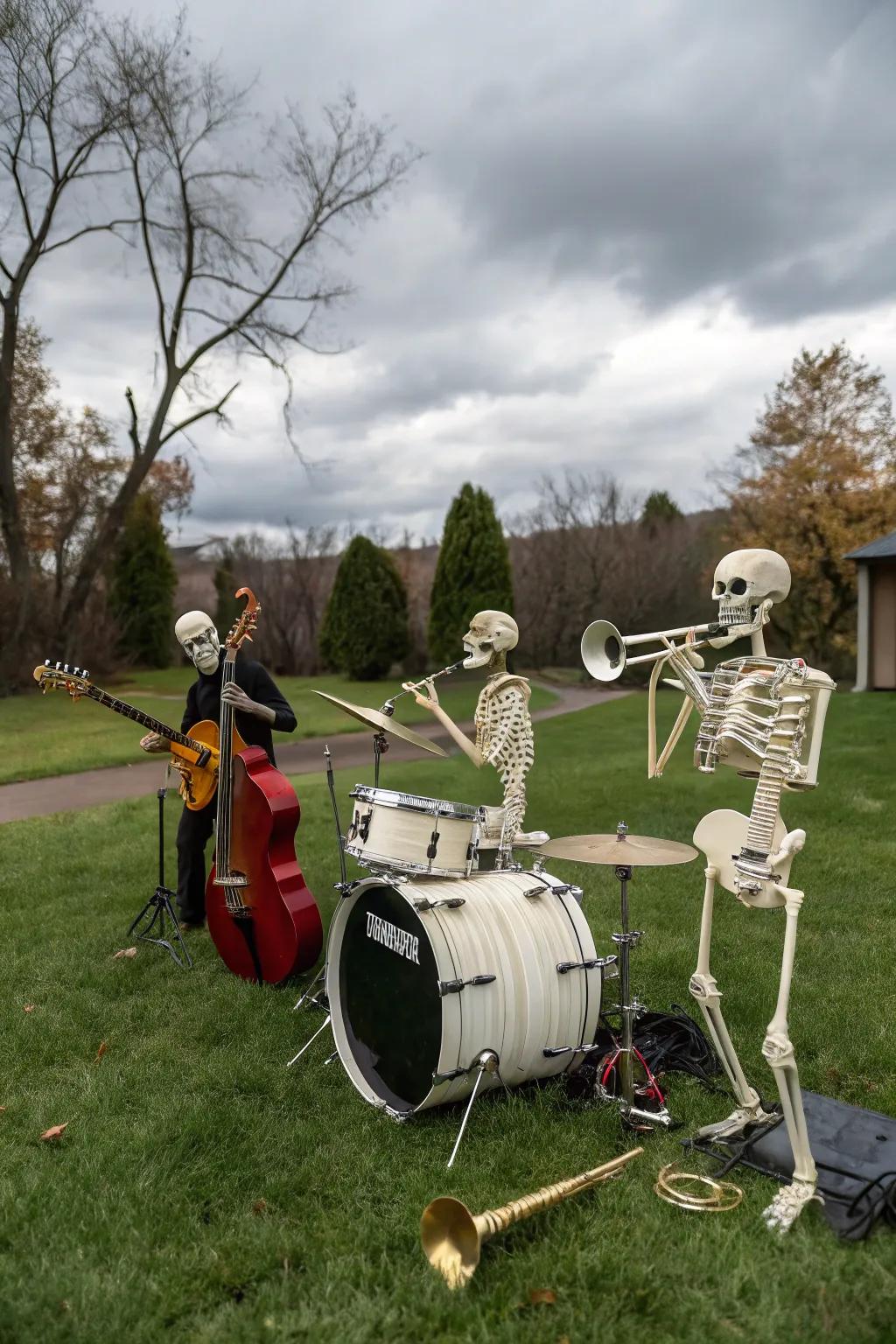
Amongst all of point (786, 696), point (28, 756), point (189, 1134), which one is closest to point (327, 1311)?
point (189, 1134)

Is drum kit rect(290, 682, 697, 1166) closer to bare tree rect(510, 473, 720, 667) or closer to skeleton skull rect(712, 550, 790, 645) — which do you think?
A: skeleton skull rect(712, 550, 790, 645)

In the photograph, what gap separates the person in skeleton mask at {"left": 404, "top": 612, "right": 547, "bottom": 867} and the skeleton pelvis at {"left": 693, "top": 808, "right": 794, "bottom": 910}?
1.02 meters

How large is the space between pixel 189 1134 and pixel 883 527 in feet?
70.0

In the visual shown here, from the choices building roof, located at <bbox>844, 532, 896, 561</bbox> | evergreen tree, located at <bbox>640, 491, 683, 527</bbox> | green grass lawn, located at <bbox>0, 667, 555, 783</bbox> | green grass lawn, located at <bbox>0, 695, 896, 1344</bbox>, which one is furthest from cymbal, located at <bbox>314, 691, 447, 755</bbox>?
evergreen tree, located at <bbox>640, 491, 683, 527</bbox>

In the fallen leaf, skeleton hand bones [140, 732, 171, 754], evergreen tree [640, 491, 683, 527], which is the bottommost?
the fallen leaf

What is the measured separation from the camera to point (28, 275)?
65.7ft

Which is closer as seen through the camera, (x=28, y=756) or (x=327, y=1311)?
(x=327, y=1311)

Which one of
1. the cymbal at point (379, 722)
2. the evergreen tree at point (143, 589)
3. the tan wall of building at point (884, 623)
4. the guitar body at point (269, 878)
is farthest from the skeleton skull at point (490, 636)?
the evergreen tree at point (143, 589)

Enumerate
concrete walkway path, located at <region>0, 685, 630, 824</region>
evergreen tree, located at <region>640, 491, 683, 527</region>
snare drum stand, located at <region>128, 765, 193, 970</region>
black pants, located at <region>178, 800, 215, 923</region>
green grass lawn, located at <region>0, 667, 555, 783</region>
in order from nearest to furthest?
snare drum stand, located at <region>128, 765, 193, 970</region> → black pants, located at <region>178, 800, 215, 923</region> → concrete walkway path, located at <region>0, 685, 630, 824</region> → green grass lawn, located at <region>0, 667, 555, 783</region> → evergreen tree, located at <region>640, 491, 683, 527</region>

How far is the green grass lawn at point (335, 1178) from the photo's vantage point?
270 cm

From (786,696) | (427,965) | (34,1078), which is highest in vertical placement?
(786,696)

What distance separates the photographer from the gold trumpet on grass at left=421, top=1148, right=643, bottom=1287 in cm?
284

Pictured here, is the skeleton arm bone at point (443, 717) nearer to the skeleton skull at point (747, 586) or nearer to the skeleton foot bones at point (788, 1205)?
the skeleton skull at point (747, 586)

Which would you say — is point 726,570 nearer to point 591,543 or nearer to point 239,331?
point 239,331
